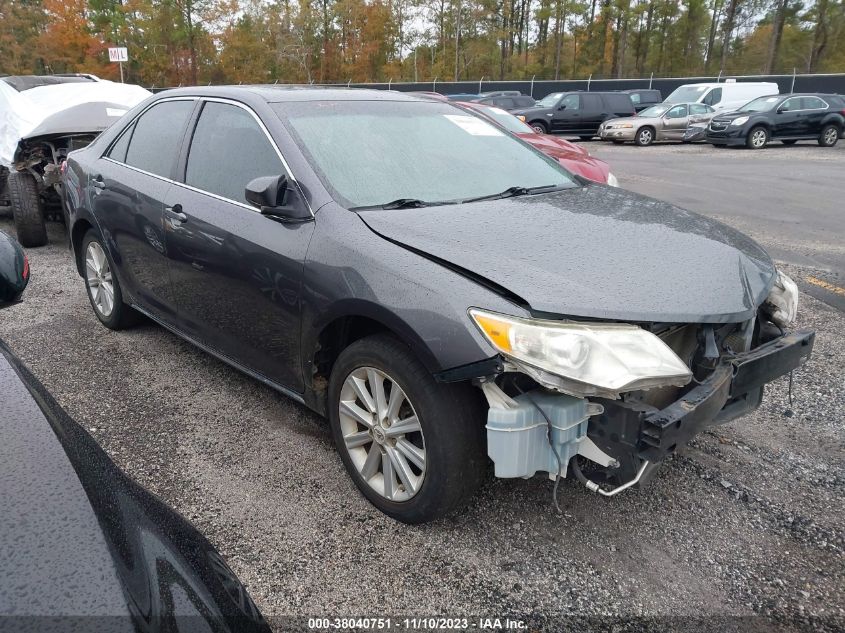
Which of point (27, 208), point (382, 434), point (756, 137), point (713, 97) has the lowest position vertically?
point (382, 434)

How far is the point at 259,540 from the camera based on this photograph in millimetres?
2475

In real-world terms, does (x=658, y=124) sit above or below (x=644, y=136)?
above

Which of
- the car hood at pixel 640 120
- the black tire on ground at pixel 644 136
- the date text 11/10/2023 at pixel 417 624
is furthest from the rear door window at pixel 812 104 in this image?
the date text 11/10/2023 at pixel 417 624

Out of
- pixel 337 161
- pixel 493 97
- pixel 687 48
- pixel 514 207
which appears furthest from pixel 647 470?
pixel 687 48

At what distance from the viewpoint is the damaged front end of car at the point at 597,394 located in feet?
6.58

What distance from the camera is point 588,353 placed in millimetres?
2002

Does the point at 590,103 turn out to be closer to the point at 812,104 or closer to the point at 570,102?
the point at 570,102

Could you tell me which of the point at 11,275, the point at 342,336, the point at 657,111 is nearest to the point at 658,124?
the point at 657,111

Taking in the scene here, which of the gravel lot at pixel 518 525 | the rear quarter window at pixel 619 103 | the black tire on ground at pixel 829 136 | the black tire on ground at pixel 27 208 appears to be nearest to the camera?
the gravel lot at pixel 518 525

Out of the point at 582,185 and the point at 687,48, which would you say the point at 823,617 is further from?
the point at 687,48

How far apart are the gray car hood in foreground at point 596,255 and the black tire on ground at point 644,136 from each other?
1926cm

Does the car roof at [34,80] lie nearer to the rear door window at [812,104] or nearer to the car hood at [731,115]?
the car hood at [731,115]

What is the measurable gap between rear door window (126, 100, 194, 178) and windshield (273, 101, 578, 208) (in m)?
0.86

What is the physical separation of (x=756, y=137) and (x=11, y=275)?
2070 centimetres
